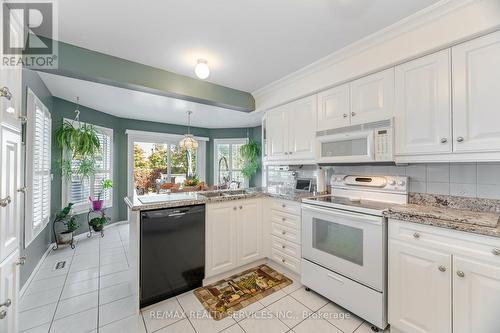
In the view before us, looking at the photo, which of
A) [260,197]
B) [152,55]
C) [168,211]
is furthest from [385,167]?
[152,55]

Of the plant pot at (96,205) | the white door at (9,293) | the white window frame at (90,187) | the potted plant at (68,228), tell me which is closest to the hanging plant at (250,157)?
the white window frame at (90,187)

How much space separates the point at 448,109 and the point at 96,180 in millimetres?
5416

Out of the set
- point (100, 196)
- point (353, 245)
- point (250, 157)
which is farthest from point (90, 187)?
point (353, 245)

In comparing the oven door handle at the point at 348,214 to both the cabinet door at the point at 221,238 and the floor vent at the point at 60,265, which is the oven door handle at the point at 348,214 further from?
the floor vent at the point at 60,265

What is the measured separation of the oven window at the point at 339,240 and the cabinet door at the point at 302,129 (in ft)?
2.82

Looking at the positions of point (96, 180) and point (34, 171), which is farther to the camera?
point (96, 180)

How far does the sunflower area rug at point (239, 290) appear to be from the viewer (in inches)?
78.0

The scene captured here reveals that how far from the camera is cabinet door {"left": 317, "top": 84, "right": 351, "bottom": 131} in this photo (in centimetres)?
221

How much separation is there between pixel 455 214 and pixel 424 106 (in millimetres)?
845

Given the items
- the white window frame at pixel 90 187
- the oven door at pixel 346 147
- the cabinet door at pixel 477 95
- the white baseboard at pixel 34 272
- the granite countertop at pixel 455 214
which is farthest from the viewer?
the white window frame at pixel 90 187

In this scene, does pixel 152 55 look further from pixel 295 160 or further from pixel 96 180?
pixel 96 180

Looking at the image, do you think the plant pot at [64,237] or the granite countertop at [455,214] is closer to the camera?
the granite countertop at [455,214]

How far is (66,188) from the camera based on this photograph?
12.1 feet

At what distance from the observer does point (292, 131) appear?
9.18 ft
